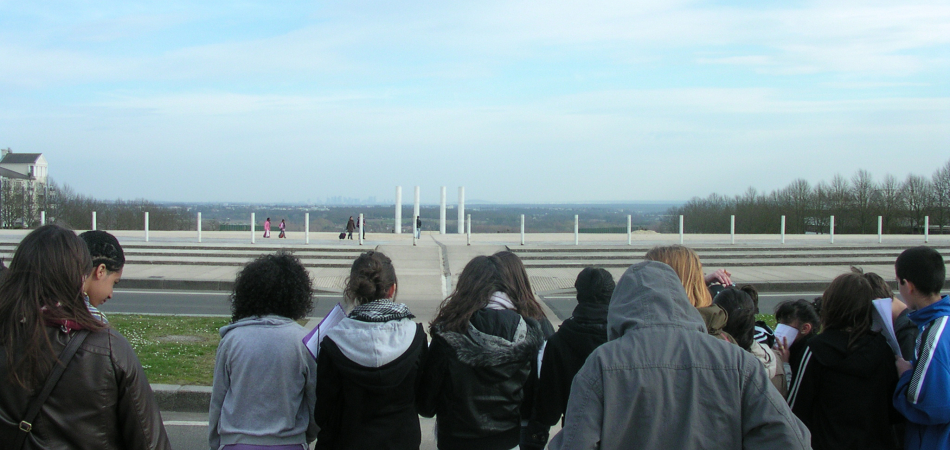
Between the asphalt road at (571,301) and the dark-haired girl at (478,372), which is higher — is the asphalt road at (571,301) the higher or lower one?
the lower one

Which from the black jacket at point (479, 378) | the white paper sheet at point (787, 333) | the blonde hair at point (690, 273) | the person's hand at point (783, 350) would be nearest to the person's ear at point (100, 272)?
the black jacket at point (479, 378)

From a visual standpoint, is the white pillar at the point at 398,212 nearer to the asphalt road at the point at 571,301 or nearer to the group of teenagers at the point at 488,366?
the asphalt road at the point at 571,301

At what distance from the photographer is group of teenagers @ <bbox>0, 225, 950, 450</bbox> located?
2.03 metres

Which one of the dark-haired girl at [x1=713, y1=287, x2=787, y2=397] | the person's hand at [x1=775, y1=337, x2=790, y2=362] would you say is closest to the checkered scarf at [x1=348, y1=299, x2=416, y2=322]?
the dark-haired girl at [x1=713, y1=287, x2=787, y2=397]

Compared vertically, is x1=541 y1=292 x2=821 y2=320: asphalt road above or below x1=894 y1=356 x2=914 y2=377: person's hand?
below

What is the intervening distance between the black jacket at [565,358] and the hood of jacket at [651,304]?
4.21 feet

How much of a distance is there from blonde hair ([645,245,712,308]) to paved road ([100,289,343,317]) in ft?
28.1

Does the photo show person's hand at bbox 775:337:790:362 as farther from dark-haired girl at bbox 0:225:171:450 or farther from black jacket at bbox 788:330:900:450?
dark-haired girl at bbox 0:225:171:450

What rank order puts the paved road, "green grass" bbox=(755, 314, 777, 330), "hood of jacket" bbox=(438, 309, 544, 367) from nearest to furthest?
"hood of jacket" bbox=(438, 309, 544, 367)
"green grass" bbox=(755, 314, 777, 330)
the paved road

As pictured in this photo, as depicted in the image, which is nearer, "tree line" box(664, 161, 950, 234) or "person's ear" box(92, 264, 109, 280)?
"person's ear" box(92, 264, 109, 280)

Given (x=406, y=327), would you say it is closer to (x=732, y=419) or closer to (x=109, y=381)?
(x=109, y=381)

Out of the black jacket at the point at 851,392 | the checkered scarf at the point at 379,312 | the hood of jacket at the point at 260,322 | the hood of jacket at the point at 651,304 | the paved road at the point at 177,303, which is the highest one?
the hood of jacket at the point at 651,304

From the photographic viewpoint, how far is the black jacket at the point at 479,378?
333 cm

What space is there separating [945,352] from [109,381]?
12.4 ft
